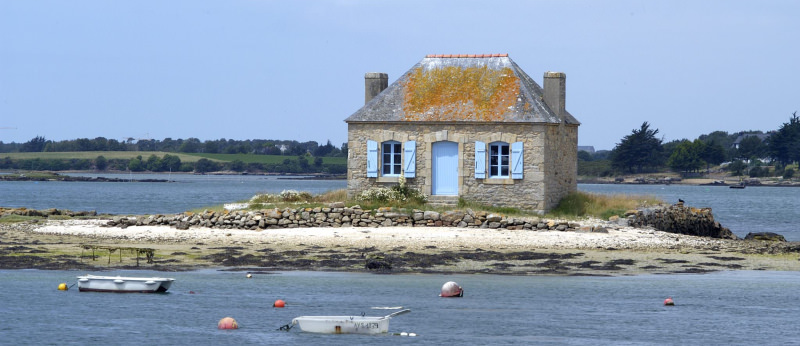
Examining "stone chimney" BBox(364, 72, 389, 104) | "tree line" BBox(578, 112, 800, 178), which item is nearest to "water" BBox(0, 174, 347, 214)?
"stone chimney" BBox(364, 72, 389, 104)

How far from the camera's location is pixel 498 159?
31672mm

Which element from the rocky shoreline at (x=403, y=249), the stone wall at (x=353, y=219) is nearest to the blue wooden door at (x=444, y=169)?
the stone wall at (x=353, y=219)

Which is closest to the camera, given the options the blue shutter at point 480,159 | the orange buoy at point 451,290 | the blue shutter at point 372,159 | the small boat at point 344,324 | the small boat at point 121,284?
the small boat at point 344,324

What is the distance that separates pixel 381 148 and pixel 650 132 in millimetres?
91102

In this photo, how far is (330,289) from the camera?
→ 2203 cm

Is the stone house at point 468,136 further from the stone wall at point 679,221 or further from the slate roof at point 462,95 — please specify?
the stone wall at point 679,221

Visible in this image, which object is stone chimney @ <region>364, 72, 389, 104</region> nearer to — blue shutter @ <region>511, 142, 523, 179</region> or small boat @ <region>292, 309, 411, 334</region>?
blue shutter @ <region>511, 142, 523, 179</region>

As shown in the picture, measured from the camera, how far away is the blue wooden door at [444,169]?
31.9 metres

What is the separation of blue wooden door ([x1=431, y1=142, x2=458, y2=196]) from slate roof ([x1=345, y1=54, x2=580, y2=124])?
861mm

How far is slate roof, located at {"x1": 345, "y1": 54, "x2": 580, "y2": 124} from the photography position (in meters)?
31.7

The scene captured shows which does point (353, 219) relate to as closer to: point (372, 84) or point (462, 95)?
point (462, 95)

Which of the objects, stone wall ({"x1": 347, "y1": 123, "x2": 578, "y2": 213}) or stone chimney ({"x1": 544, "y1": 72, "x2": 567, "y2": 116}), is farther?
stone chimney ({"x1": 544, "y1": 72, "x2": 567, "y2": 116})

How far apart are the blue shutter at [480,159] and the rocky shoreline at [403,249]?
1.87 m

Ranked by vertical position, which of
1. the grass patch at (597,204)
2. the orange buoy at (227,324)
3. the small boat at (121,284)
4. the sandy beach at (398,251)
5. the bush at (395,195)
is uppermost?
→ the bush at (395,195)
